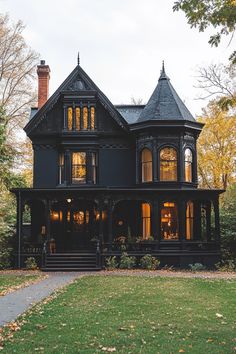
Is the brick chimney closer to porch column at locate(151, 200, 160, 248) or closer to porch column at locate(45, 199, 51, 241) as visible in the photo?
porch column at locate(45, 199, 51, 241)

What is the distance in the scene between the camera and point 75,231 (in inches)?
1076

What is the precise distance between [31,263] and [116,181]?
7205 mm

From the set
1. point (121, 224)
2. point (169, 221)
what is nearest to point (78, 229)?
point (121, 224)

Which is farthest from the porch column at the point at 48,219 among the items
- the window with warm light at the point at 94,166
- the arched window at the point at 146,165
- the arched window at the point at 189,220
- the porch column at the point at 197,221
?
the porch column at the point at 197,221

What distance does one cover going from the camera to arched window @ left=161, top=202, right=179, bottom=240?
85.9 feet

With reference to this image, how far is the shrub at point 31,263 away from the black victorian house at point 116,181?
426 millimetres

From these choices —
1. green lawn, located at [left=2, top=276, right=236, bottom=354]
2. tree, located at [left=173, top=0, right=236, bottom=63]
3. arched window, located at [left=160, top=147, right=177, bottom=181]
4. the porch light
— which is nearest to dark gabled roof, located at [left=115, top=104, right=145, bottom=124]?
arched window, located at [left=160, top=147, right=177, bottom=181]

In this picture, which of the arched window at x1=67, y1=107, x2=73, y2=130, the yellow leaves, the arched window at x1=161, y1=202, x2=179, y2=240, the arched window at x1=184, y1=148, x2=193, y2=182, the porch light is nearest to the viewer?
the yellow leaves

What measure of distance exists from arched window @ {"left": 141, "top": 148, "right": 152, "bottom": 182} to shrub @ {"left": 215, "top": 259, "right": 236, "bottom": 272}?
6089 mm

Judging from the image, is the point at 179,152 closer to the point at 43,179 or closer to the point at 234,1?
the point at 43,179

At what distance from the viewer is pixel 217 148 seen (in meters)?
38.8

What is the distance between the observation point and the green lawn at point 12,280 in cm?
1648

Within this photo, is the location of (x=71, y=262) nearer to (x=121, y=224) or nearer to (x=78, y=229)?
(x=78, y=229)

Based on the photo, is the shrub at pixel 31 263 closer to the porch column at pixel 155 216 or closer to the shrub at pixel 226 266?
the porch column at pixel 155 216
